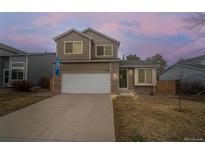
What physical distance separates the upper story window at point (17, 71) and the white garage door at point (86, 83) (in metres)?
6.71

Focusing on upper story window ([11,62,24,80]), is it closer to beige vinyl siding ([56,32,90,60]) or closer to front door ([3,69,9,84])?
front door ([3,69,9,84])

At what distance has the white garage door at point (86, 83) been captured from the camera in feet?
37.8

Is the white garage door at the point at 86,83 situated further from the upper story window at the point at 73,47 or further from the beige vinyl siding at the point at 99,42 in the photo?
the beige vinyl siding at the point at 99,42

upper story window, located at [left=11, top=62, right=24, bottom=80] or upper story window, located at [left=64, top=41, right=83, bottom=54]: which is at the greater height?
upper story window, located at [left=64, top=41, right=83, bottom=54]

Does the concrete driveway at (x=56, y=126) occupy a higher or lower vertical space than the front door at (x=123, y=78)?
lower

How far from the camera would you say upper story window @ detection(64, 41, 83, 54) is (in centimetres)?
1234

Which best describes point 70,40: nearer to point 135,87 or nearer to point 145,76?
point 135,87

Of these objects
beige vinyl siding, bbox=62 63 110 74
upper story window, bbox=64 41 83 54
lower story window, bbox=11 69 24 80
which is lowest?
lower story window, bbox=11 69 24 80

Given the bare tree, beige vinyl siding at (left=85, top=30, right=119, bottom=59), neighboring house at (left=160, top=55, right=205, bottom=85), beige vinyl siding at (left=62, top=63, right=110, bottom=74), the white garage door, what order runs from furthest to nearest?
1. neighboring house at (left=160, top=55, right=205, bottom=85)
2. beige vinyl siding at (left=85, top=30, right=119, bottom=59)
3. beige vinyl siding at (left=62, top=63, right=110, bottom=74)
4. the white garage door
5. the bare tree

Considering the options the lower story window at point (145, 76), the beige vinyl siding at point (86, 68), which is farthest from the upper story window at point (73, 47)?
the lower story window at point (145, 76)

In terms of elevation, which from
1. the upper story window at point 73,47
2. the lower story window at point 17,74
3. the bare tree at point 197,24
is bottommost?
the lower story window at point 17,74

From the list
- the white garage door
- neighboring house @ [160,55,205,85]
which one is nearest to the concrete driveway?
the white garage door

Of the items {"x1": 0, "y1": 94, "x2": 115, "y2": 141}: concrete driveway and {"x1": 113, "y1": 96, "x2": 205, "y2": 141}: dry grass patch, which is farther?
{"x1": 113, "y1": 96, "x2": 205, "y2": 141}: dry grass patch

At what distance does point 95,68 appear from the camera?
38.4 feet
